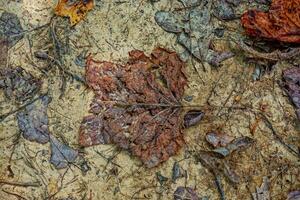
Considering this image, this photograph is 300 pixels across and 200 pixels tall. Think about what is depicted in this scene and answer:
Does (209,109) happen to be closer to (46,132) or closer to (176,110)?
(176,110)

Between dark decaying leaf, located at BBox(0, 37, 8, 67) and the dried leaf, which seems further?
the dried leaf

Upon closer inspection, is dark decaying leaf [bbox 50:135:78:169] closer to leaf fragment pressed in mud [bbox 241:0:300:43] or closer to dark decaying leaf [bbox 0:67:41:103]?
dark decaying leaf [bbox 0:67:41:103]

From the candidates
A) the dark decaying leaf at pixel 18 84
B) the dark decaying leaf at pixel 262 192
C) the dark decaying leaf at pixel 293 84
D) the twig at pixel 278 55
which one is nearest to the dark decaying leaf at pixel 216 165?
the dark decaying leaf at pixel 262 192

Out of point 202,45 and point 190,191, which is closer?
point 190,191

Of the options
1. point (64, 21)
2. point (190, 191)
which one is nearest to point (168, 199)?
point (190, 191)

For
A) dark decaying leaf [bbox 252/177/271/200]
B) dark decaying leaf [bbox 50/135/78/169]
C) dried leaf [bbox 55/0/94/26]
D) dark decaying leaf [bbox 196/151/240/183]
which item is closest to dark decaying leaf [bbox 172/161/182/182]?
dark decaying leaf [bbox 196/151/240/183]

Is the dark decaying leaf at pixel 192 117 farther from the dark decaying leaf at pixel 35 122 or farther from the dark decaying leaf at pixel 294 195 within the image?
the dark decaying leaf at pixel 35 122
